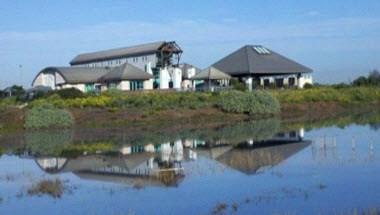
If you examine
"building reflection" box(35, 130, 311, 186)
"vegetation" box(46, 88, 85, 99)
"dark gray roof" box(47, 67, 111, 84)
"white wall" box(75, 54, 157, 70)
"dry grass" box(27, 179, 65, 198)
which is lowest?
"dry grass" box(27, 179, 65, 198)

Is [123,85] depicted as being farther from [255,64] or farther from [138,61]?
[255,64]

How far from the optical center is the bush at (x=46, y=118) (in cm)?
4000

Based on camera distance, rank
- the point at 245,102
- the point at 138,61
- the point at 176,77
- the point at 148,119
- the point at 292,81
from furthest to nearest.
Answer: the point at 138,61 < the point at 292,81 < the point at 176,77 < the point at 245,102 < the point at 148,119

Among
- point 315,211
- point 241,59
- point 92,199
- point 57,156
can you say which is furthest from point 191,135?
point 241,59

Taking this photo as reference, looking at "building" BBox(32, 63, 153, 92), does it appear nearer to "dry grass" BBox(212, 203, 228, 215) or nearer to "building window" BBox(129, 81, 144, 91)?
"building window" BBox(129, 81, 144, 91)

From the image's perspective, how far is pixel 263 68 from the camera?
61125mm

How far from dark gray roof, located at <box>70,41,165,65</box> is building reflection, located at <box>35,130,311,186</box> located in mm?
35992

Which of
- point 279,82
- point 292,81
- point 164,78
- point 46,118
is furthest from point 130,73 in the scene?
point 46,118

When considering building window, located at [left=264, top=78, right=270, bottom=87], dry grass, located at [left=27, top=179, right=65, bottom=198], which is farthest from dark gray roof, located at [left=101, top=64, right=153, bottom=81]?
dry grass, located at [left=27, top=179, right=65, bottom=198]

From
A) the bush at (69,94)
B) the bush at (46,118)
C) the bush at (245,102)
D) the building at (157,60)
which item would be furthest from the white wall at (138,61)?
the bush at (46,118)

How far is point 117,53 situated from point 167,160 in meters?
50.4

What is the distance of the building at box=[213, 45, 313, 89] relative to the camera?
6116cm

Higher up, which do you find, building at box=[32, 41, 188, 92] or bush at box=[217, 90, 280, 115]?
building at box=[32, 41, 188, 92]

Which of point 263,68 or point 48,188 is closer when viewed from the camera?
point 48,188
